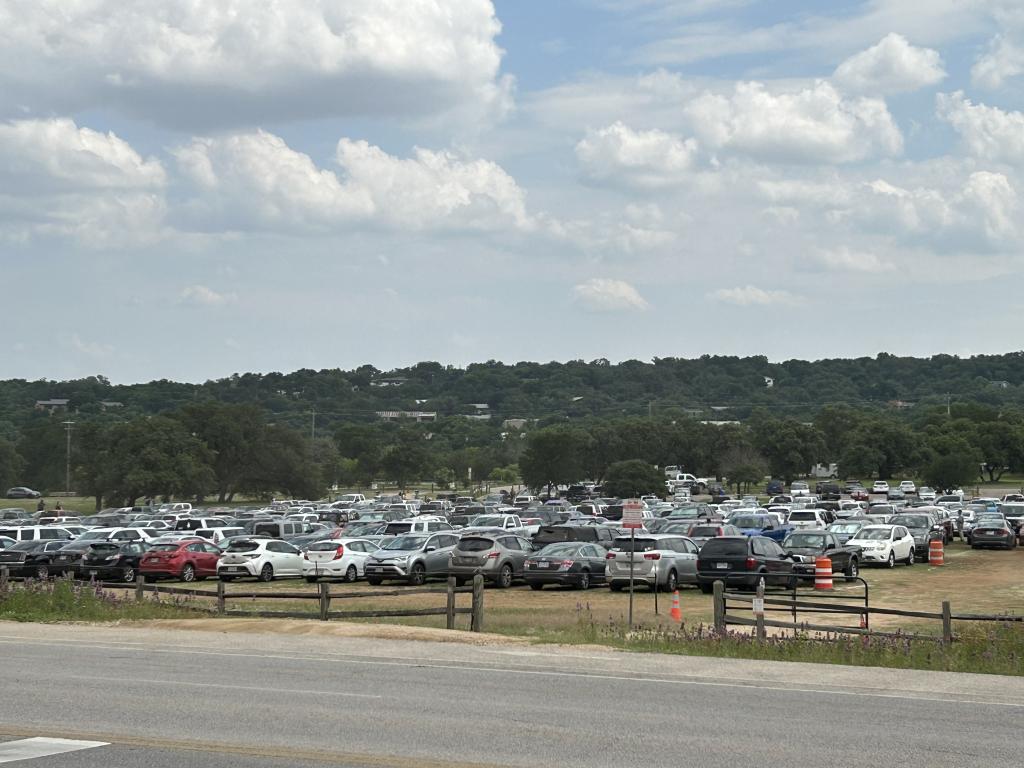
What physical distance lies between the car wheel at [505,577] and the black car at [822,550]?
25.7 feet

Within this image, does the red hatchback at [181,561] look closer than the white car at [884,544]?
Yes

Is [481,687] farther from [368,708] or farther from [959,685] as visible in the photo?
[959,685]

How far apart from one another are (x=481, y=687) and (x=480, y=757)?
15.3 ft

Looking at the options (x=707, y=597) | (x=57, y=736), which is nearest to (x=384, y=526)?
(x=707, y=597)

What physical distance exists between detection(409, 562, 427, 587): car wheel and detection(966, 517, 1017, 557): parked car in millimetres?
27450

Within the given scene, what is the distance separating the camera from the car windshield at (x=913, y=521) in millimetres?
49562

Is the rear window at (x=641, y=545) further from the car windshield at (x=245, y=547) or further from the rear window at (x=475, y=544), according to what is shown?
the car windshield at (x=245, y=547)

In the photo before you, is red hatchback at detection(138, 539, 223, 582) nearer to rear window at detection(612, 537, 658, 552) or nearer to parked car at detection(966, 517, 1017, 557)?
rear window at detection(612, 537, 658, 552)

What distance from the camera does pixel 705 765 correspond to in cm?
1087

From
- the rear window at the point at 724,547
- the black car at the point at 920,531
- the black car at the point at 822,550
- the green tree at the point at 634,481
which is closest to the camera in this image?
the rear window at the point at 724,547

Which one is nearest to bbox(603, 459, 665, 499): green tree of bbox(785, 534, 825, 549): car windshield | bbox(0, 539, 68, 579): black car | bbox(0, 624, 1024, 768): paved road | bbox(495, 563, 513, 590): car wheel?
bbox(785, 534, 825, 549): car windshield

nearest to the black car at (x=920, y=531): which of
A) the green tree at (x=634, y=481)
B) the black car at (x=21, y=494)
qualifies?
the green tree at (x=634, y=481)

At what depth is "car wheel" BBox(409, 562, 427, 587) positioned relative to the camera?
120 ft

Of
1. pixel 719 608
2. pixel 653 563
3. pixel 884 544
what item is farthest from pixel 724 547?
pixel 719 608
